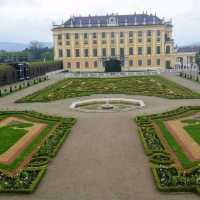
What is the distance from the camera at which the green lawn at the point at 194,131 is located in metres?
22.6

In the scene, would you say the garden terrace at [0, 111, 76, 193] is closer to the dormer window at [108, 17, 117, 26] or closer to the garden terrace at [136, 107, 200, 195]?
the garden terrace at [136, 107, 200, 195]

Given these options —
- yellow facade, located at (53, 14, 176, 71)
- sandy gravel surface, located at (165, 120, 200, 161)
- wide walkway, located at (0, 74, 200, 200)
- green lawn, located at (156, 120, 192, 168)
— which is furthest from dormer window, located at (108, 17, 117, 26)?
green lawn, located at (156, 120, 192, 168)

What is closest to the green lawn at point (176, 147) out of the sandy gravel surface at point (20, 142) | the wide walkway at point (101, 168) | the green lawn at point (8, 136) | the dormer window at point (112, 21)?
the wide walkway at point (101, 168)

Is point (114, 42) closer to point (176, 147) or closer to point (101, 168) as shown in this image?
point (176, 147)

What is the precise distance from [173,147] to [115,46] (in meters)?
96.0

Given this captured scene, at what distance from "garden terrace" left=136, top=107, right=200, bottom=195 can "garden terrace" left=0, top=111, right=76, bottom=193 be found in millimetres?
5663

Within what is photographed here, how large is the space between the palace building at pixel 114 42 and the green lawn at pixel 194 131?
88149 millimetres

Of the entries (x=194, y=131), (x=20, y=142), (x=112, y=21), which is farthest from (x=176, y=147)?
→ (x=112, y=21)

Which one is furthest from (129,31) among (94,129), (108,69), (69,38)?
(94,129)

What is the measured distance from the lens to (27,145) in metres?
22.1

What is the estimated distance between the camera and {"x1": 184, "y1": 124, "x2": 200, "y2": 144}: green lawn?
22.6m

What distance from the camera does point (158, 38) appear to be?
113m

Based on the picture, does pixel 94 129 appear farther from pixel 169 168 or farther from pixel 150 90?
pixel 150 90

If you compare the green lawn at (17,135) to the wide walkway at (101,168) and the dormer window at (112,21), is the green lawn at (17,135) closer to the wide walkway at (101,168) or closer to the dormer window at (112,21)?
the wide walkway at (101,168)
